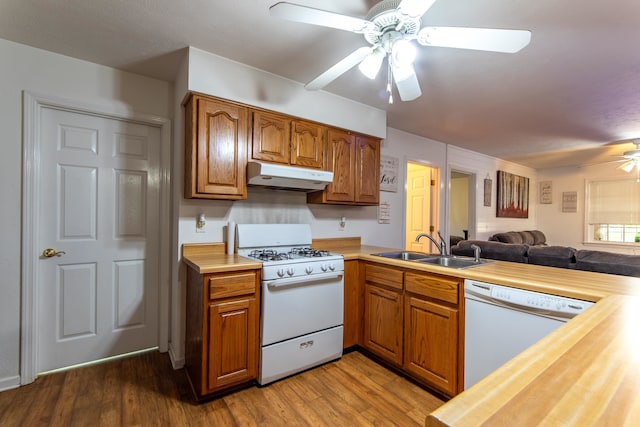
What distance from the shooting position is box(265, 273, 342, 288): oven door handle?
78.9 inches

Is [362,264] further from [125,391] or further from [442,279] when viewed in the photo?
[125,391]

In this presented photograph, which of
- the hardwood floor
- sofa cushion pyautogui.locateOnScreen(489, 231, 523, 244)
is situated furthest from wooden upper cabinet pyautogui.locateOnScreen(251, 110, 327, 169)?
sofa cushion pyautogui.locateOnScreen(489, 231, 523, 244)

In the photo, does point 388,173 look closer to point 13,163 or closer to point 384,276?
point 384,276

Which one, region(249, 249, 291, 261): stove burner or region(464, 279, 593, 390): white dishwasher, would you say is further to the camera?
region(249, 249, 291, 261): stove burner

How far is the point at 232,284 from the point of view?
74.5 inches

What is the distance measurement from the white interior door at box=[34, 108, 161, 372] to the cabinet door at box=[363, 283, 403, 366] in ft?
6.02

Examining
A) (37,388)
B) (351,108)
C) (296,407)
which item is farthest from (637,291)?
(37,388)

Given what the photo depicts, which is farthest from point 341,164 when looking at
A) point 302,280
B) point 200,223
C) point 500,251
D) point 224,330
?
point 500,251

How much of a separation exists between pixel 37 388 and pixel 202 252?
4.39ft

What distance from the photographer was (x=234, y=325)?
1.91 meters

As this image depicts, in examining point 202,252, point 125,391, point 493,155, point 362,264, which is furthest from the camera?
point 493,155

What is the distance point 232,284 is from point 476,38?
1.88m

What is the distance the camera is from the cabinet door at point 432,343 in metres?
1.84

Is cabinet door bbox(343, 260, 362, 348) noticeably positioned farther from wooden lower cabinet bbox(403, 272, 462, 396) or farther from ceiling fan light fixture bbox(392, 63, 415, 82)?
ceiling fan light fixture bbox(392, 63, 415, 82)
